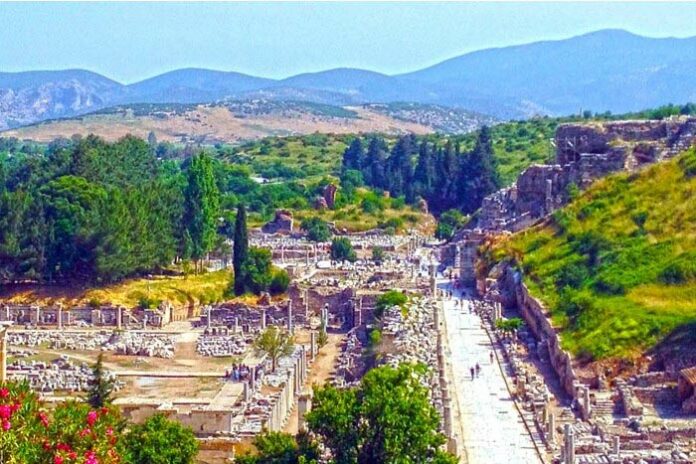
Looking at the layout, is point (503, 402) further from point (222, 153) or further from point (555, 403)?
point (222, 153)

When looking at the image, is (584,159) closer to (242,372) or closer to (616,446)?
(242,372)

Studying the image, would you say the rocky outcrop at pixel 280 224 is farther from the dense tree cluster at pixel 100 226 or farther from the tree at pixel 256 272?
the tree at pixel 256 272

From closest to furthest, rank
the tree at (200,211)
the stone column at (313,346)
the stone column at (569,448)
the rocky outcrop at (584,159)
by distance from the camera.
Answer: the stone column at (569,448)
the stone column at (313,346)
the rocky outcrop at (584,159)
the tree at (200,211)

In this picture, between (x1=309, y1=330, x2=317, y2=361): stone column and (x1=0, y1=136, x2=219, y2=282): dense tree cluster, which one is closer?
(x1=309, y1=330, x2=317, y2=361): stone column

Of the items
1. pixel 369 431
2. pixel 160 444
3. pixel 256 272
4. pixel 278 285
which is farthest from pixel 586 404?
pixel 256 272

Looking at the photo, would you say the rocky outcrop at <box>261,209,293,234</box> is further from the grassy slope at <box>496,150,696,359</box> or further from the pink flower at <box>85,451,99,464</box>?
the pink flower at <box>85,451,99,464</box>

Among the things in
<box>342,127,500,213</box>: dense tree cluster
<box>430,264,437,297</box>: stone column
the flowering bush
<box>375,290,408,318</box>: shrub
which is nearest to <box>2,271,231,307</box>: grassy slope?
<box>430,264,437,297</box>: stone column

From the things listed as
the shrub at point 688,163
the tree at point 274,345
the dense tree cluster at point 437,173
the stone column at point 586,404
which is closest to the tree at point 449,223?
the dense tree cluster at point 437,173
